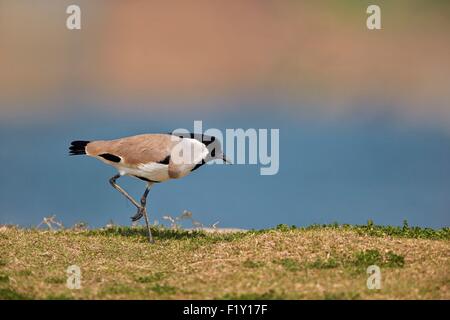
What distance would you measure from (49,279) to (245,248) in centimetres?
328

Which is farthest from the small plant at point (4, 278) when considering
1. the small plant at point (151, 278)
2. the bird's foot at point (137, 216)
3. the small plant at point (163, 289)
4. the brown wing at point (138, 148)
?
the bird's foot at point (137, 216)

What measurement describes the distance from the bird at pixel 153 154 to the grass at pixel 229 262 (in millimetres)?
1251

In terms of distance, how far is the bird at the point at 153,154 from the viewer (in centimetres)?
1310

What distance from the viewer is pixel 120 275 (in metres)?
10.5

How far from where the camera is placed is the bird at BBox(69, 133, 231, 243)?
13102 mm

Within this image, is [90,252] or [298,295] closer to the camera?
[298,295]

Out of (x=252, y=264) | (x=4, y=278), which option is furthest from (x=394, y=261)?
(x=4, y=278)

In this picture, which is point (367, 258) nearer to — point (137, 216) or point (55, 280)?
point (55, 280)

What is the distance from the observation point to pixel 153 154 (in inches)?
515

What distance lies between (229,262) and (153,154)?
9.70 ft

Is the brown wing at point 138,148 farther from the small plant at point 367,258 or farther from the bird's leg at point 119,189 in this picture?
the small plant at point 367,258

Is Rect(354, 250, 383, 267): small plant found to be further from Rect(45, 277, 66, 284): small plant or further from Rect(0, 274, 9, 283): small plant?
Rect(0, 274, 9, 283): small plant
